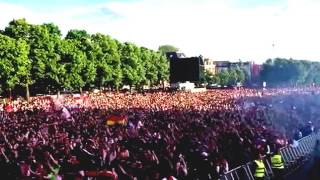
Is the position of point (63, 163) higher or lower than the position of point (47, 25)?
lower

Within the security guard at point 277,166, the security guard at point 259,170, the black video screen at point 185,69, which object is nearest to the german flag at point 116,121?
the security guard at point 277,166

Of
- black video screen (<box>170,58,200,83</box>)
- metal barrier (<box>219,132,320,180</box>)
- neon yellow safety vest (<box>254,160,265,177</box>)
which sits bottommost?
metal barrier (<box>219,132,320,180</box>)

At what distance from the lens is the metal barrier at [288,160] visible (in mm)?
15828

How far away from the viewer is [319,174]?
17062 mm

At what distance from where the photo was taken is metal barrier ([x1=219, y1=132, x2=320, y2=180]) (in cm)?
1583

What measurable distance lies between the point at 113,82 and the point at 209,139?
251 ft

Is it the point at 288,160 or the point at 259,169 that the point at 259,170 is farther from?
the point at 288,160

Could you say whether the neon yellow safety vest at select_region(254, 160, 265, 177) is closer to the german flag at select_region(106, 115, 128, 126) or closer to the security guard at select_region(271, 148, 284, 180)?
the security guard at select_region(271, 148, 284, 180)

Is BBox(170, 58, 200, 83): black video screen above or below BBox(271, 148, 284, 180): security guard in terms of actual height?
above

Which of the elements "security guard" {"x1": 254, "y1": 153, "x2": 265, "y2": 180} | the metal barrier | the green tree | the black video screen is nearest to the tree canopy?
the green tree

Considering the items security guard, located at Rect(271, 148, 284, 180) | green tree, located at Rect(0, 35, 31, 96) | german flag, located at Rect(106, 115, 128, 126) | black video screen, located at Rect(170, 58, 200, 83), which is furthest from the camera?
black video screen, located at Rect(170, 58, 200, 83)

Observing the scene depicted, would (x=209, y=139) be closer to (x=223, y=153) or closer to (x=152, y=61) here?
(x=223, y=153)

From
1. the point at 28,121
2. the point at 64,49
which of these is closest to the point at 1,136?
the point at 28,121

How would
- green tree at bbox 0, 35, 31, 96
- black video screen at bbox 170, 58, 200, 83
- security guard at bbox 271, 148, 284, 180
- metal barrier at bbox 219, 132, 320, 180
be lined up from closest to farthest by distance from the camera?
metal barrier at bbox 219, 132, 320, 180, security guard at bbox 271, 148, 284, 180, green tree at bbox 0, 35, 31, 96, black video screen at bbox 170, 58, 200, 83
